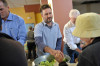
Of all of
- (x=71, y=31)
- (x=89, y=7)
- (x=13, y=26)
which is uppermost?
(x=89, y=7)

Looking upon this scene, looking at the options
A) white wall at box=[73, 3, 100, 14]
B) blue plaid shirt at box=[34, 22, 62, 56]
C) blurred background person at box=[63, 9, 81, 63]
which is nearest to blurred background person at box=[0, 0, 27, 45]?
blue plaid shirt at box=[34, 22, 62, 56]

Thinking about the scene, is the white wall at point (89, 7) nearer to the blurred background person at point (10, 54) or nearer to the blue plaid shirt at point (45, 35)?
the blue plaid shirt at point (45, 35)

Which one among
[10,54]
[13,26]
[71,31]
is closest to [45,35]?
[13,26]

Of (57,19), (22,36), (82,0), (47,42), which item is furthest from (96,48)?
(82,0)

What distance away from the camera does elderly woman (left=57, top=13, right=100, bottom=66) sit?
0.69 m

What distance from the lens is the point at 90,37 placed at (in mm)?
791

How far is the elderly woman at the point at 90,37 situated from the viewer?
69 cm

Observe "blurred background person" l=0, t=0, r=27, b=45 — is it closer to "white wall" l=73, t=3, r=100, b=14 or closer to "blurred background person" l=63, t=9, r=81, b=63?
"blurred background person" l=63, t=9, r=81, b=63

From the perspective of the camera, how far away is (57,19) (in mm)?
2344

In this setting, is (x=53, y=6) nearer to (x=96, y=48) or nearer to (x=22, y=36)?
(x=22, y=36)

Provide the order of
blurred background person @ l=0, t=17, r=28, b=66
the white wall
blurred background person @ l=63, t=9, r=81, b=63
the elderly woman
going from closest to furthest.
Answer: blurred background person @ l=0, t=17, r=28, b=66
the elderly woman
blurred background person @ l=63, t=9, r=81, b=63
the white wall

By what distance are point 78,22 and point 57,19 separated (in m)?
1.50

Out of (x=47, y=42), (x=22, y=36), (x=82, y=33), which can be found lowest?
(x=47, y=42)

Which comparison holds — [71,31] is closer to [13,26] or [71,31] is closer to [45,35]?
[45,35]
